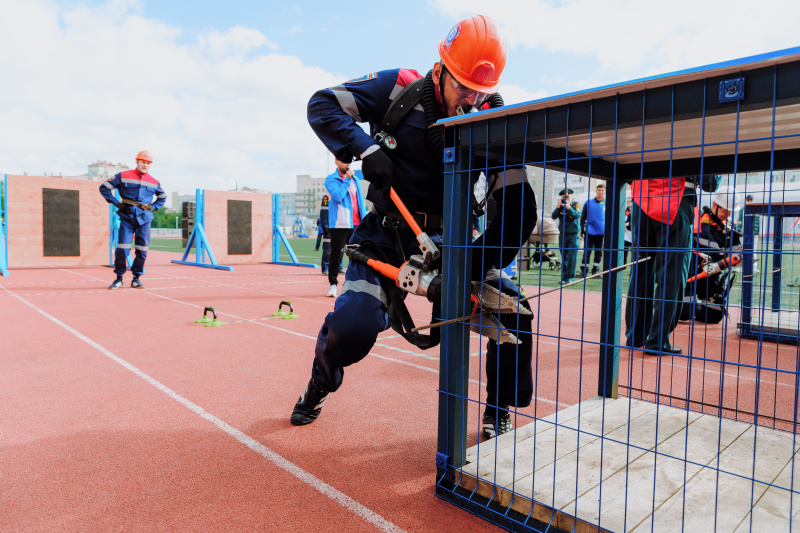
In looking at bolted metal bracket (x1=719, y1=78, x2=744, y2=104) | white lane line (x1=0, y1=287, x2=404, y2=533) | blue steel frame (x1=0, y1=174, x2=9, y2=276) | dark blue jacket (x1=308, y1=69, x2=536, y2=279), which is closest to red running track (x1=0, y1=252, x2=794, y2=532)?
white lane line (x1=0, y1=287, x2=404, y2=533)

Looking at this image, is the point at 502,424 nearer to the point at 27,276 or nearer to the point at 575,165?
the point at 575,165

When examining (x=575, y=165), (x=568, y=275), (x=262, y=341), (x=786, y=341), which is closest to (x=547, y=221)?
(x=568, y=275)

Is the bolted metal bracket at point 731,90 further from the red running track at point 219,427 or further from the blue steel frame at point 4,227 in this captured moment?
the blue steel frame at point 4,227

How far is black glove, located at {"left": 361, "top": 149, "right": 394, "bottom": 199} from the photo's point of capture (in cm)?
232

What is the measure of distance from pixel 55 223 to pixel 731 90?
1543 centimetres

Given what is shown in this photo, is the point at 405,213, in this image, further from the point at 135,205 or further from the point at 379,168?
the point at 135,205

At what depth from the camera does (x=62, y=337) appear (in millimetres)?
5066

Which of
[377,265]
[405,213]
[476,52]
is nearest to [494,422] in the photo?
[377,265]

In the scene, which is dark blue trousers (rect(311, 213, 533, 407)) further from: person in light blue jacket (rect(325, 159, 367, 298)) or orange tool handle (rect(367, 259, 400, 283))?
person in light blue jacket (rect(325, 159, 367, 298))

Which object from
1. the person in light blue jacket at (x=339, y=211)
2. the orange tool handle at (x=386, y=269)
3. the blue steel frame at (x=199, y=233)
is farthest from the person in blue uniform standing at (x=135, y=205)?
the orange tool handle at (x=386, y=269)

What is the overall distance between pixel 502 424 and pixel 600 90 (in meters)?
1.76

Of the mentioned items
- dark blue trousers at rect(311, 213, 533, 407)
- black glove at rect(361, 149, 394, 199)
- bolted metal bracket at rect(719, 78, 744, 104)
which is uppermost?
bolted metal bracket at rect(719, 78, 744, 104)

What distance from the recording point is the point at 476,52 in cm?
219

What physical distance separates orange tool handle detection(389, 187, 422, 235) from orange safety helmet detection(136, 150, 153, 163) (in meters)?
7.56
